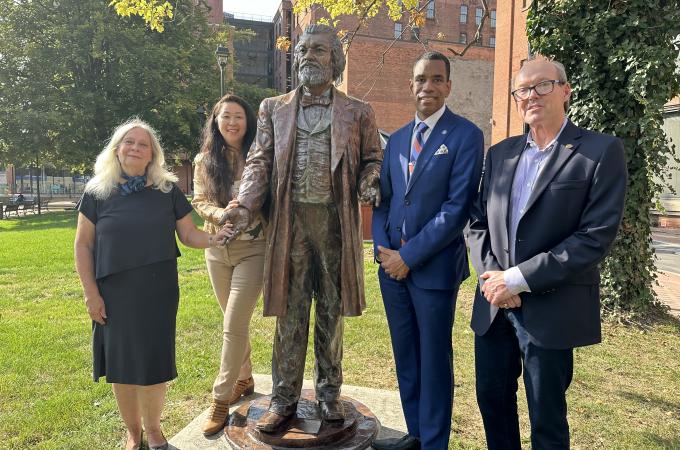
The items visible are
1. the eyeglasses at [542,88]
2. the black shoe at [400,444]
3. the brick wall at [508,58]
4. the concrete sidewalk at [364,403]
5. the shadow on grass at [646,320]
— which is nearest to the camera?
the eyeglasses at [542,88]

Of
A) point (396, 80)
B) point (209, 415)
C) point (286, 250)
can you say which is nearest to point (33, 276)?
point (209, 415)

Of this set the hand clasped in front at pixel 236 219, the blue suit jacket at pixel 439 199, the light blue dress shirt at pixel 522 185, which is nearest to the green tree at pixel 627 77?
the blue suit jacket at pixel 439 199

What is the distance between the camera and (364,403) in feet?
13.1

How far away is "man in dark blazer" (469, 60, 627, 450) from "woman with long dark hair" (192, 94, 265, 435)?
5.08 feet

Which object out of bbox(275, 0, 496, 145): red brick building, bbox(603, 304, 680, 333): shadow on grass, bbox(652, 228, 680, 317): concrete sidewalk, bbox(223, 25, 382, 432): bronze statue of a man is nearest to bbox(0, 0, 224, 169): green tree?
bbox(275, 0, 496, 145): red brick building

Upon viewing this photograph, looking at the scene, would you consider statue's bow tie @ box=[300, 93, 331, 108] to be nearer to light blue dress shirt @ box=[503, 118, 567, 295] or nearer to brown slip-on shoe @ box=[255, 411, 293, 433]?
light blue dress shirt @ box=[503, 118, 567, 295]

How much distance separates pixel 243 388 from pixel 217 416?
0.59m

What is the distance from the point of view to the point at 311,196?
2.98 metres

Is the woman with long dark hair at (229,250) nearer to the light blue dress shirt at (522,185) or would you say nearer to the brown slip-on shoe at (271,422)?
the brown slip-on shoe at (271,422)

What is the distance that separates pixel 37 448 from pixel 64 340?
2583mm

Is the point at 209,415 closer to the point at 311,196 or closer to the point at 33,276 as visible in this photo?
the point at 311,196

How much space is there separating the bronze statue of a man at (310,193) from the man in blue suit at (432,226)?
21cm

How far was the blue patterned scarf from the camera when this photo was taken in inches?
118

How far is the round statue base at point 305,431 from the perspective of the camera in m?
3.01
